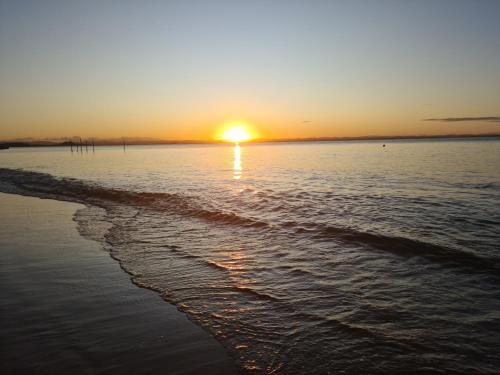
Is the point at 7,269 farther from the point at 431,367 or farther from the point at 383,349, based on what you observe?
the point at 431,367

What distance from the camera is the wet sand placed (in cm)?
443

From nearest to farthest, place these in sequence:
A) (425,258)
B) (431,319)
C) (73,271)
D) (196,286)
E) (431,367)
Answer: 1. (431,367)
2. (431,319)
3. (196,286)
4. (73,271)
5. (425,258)

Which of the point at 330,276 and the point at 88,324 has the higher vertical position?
the point at 88,324

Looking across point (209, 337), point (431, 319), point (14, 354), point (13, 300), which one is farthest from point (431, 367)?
point (13, 300)

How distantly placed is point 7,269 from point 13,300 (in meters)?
2.14

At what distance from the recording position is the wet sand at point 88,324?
443 centimetres

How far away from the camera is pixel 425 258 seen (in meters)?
9.40

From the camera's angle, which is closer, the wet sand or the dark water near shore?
the wet sand

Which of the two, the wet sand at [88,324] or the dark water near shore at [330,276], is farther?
the dark water near shore at [330,276]

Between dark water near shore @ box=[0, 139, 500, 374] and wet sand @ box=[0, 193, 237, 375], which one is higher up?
wet sand @ box=[0, 193, 237, 375]

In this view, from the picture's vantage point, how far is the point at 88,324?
548cm

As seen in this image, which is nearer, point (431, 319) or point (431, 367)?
point (431, 367)

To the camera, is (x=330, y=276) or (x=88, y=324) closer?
(x=88, y=324)

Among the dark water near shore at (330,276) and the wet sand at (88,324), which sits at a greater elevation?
the wet sand at (88,324)
